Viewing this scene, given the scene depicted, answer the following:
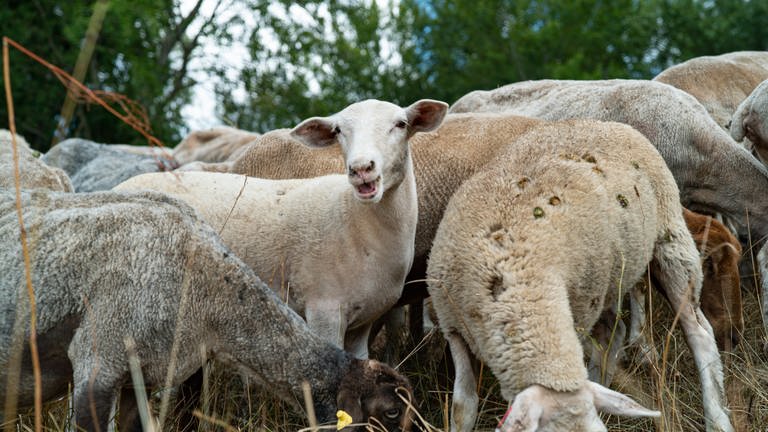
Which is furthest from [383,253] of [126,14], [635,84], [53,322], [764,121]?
[126,14]

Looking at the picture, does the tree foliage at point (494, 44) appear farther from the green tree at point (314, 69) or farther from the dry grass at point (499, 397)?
the dry grass at point (499, 397)

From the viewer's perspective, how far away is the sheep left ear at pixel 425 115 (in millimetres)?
4965

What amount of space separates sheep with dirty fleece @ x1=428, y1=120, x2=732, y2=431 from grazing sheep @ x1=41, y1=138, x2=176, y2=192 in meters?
4.85

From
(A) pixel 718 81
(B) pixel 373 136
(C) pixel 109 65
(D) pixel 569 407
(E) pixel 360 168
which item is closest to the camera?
(D) pixel 569 407

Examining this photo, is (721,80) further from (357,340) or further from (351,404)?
(351,404)

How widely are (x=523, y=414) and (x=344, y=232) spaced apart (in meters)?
2.01

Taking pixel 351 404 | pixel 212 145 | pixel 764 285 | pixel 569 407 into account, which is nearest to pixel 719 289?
pixel 764 285

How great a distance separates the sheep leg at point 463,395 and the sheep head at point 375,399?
268mm

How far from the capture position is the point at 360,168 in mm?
4398

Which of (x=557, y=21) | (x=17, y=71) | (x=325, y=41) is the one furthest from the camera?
(x=557, y=21)

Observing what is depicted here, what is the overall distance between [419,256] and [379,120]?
1248 mm

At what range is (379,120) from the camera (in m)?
4.82

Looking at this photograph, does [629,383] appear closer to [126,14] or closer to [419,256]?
[419,256]

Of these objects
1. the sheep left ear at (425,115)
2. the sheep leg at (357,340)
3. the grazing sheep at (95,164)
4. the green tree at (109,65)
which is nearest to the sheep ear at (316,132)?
the sheep left ear at (425,115)
